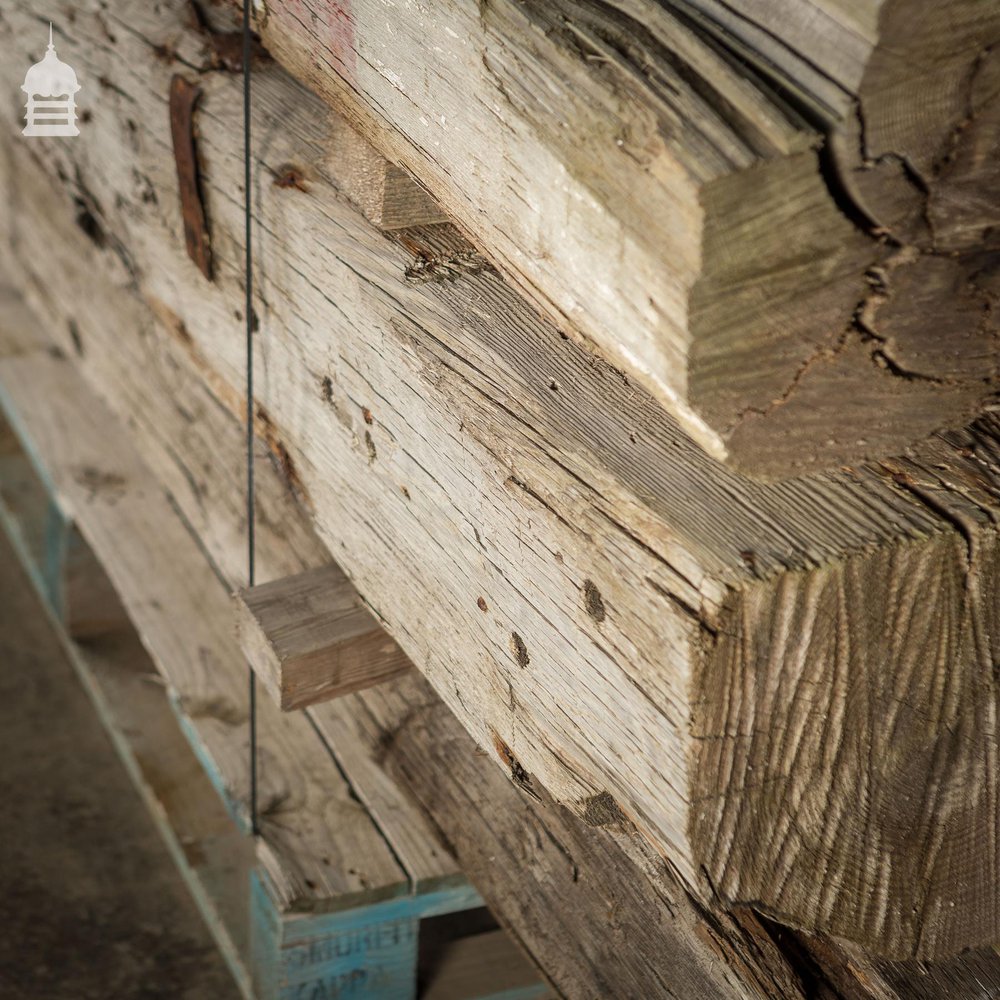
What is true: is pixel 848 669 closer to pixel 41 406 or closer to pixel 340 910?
pixel 340 910

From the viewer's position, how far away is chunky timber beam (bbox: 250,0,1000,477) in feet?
2.83

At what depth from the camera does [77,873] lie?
3.01m

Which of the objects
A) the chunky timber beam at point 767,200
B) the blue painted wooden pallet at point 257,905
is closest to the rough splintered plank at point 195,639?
the blue painted wooden pallet at point 257,905

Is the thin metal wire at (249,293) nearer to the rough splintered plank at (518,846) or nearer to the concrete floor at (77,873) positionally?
the rough splintered plank at (518,846)

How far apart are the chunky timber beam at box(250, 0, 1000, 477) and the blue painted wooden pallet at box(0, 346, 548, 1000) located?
1.28 m

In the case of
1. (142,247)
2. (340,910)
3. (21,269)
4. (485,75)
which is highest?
(485,75)

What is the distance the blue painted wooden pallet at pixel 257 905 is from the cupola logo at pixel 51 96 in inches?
39.1

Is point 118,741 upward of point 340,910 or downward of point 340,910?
downward

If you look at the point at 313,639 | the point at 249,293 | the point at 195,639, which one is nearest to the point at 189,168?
the point at 249,293

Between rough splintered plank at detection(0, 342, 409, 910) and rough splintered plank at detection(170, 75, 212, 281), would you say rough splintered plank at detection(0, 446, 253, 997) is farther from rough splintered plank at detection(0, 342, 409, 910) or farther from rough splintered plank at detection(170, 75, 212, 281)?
rough splintered plank at detection(170, 75, 212, 281)

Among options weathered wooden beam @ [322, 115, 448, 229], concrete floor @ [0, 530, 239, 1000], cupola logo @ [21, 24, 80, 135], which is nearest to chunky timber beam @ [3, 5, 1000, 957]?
weathered wooden beam @ [322, 115, 448, 229]

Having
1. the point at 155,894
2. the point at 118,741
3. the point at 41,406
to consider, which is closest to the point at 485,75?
the point at 118,741

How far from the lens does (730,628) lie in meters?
0.97

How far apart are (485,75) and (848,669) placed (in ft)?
1.96
